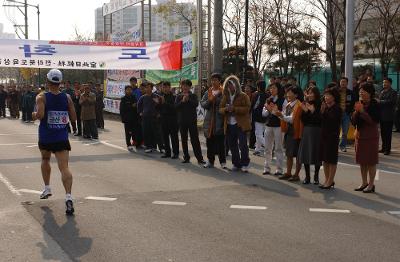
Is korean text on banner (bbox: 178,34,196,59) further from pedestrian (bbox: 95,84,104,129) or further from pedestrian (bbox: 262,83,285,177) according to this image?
pedestrian (bbox: 262,83,285,177)

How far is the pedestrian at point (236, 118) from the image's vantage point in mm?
10852

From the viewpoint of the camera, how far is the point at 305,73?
1237 inches

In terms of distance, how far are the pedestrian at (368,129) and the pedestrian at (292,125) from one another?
3.43 ft

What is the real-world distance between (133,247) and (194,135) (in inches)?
247

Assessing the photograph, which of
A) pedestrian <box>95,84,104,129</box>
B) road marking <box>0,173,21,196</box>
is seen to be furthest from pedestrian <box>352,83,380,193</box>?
pedestrian <box>95,84,104,129</box>

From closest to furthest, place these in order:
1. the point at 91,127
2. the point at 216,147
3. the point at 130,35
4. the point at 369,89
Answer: the point at 369,89 < the point at 216,147 < the point at 91,127 < the point at 130,35

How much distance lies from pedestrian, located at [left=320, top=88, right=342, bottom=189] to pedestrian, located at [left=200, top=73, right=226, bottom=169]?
2562 millimetres

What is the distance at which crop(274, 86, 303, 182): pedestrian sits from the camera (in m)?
9.71

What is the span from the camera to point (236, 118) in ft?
36.1

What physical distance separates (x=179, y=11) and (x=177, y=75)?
24.9 meters

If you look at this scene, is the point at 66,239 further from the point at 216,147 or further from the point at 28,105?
the point at 28,105

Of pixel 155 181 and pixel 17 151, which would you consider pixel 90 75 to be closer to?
pixel 17 151

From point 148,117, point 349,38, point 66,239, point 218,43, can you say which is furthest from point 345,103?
point 66,239

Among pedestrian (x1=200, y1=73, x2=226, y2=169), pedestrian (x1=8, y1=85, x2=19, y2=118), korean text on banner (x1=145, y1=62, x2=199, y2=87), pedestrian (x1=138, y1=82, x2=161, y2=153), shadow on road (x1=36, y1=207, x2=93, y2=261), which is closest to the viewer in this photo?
shadow on road (x1=36, y1=207, x2=93, y2=261)
